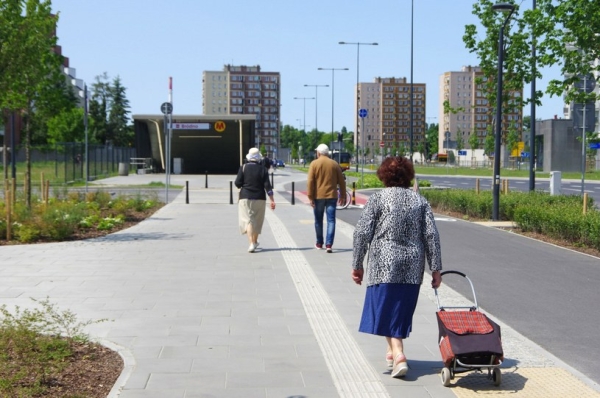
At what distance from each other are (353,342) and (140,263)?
5801mm

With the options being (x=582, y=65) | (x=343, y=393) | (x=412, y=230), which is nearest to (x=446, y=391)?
(x=343, y=393)

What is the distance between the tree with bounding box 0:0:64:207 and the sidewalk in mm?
3069

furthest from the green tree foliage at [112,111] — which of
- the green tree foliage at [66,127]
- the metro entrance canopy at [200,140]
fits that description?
the metro entrance canopy at [200,140]

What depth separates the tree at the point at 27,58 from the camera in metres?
13.9

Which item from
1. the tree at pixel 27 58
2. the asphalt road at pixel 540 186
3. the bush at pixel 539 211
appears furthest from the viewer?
the asphalt road at pixel 540 186

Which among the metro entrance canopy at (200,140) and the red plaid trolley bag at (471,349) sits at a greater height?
the metro entrance canopy at (200,140)

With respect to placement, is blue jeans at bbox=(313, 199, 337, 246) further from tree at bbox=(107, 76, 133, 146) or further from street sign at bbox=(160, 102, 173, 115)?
tree at bbox=(107, 76, 133, 146)

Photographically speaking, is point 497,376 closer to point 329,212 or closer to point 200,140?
point 329,212

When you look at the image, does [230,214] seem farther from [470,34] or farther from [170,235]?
[470,34]

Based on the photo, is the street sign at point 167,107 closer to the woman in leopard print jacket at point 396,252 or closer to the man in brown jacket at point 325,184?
the man in brown jacket at point 325,184

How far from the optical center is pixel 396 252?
5.95 metres

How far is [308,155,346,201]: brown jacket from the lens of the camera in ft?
44.0

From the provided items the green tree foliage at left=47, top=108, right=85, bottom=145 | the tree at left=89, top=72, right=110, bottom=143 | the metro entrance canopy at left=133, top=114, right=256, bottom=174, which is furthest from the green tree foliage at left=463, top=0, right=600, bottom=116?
the tree at left=89, top=72, right=110, bottom=143

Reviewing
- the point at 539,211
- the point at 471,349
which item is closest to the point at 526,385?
the point at 471,349
